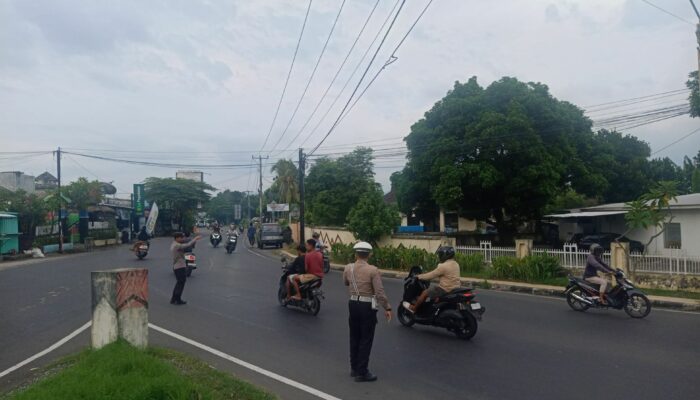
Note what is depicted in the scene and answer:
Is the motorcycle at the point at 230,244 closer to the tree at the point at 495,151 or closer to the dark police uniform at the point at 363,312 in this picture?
the tree at the point at 495,151

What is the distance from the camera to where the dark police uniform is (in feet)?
22.0

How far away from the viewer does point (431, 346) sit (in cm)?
858

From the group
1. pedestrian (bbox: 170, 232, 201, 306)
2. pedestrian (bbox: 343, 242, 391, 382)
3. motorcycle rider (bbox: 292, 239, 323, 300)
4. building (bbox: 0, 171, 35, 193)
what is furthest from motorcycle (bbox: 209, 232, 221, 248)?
pedestrian (bbox: 343, 242, 391, 382)

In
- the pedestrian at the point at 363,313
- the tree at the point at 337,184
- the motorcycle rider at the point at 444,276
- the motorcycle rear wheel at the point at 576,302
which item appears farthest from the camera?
the tree at the point at 337,184

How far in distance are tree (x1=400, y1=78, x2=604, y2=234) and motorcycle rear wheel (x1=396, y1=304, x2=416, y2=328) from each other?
16793 mm

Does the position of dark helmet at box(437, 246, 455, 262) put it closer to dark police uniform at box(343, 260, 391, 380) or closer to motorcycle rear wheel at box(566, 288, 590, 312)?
dark police uniform at box(343, 260, 391, 380)

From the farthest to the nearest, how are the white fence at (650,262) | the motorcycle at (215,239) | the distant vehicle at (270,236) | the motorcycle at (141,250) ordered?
the motorcycle at (215,239) → the distant vehicle at (270,236) → the motorcycle at (141,250) → the white fence at (650,262)

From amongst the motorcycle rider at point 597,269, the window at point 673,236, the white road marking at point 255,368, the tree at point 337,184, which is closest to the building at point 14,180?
the tree at point 337,184

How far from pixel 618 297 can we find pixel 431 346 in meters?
5.24

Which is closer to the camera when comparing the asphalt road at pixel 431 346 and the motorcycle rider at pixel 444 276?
the asphalt road at pixel 431 346

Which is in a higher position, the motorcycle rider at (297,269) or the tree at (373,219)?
the tree at (373,219)

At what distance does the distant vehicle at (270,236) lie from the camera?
38375mm

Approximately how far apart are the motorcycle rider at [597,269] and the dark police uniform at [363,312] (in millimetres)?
6776

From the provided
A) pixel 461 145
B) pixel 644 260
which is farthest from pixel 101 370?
pixel 461 145
